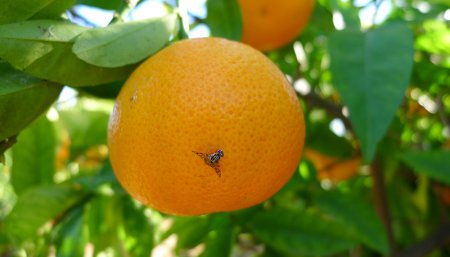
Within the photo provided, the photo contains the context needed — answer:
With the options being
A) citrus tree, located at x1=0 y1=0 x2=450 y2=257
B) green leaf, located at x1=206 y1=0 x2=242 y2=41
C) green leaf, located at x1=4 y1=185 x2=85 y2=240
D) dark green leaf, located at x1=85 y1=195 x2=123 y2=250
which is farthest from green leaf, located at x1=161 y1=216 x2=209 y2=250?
green leaf, located at x1=206 y1=0 x2=242 y2=41

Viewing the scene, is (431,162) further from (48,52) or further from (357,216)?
(48,52)

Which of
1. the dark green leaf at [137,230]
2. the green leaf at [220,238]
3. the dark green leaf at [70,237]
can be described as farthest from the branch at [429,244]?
the dark green leaf at [70,237]

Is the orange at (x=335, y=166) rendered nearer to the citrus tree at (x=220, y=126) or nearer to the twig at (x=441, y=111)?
the citrus tree at (x=220, y=126)

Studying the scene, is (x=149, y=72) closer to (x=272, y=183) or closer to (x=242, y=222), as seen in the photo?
(x=272, y=183)

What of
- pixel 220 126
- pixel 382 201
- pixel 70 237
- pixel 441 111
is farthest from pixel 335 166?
pixel 220 126

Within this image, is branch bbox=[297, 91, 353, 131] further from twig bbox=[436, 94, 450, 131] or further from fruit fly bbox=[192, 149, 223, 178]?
fruit fly bbox=[192, 149, 223, 178]

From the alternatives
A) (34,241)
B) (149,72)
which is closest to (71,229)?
(34,241)
